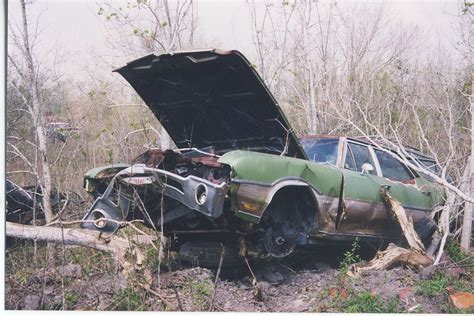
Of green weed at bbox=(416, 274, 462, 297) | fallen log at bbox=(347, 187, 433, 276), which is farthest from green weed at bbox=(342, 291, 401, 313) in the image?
fallen log at bbox=(347, 187, 433, 276)

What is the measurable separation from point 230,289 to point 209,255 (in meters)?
0.42

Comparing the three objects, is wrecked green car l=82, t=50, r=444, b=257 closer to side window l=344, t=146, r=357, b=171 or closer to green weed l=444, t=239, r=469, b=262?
side window l=344, t=146, r=357, b=171

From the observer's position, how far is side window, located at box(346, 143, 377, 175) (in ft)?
18.7

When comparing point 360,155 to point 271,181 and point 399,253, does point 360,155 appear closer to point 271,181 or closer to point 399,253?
point 399,253

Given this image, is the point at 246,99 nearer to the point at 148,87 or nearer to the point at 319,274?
the point at 148,87

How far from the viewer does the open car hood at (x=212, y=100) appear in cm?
475

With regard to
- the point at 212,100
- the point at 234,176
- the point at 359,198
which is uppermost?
the point at 212,100

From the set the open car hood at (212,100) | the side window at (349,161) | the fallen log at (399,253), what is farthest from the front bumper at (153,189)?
the side window at (349,161)

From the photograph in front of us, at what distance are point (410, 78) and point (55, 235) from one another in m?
6.73

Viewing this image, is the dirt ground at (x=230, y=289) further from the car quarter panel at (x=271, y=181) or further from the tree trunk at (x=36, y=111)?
the tree trunk at (x=36, y=111)

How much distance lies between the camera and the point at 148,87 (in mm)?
5316

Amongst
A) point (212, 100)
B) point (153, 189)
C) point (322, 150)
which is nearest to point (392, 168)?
point (322, 150)

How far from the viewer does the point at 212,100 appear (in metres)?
5.30

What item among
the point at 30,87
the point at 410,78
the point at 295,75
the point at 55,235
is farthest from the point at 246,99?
the point at 295,75
